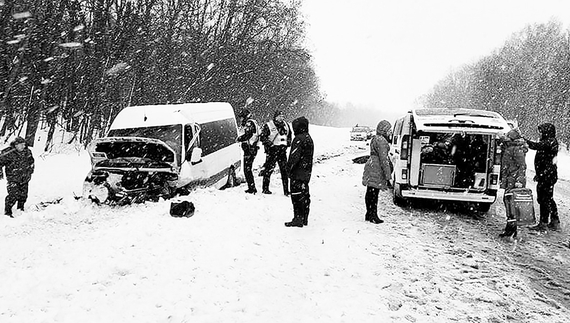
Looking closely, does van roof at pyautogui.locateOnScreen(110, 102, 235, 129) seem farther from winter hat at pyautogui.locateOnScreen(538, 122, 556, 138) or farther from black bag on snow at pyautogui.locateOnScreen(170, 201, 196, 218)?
winter hat at pyautogui.locateOnScreen(538, 122, 556, 138)

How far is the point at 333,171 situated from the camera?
51.5 ft

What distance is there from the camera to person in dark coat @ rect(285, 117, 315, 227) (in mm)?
7551

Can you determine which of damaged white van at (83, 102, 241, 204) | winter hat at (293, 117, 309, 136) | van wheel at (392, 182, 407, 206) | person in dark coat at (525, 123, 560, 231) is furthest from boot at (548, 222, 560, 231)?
damaged white van at (83, 102, 241, 204)

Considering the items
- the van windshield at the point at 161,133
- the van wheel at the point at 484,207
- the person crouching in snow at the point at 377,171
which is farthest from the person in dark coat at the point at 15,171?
the van wheel at the point at 484,207

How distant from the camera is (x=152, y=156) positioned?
9648mm

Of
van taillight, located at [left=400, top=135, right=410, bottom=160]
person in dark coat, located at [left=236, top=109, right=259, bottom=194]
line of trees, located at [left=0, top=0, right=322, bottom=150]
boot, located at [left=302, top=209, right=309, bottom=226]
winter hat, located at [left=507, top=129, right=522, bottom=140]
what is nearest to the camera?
boot, located at [left=302, top=209, right=309, bottom=226]

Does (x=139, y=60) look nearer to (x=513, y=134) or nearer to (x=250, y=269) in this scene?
(x=513, y=134)

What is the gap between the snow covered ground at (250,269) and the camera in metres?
4.65

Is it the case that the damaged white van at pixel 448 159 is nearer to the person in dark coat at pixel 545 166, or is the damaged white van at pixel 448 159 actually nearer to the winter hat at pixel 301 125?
the person in dark coat at pixel 545 166

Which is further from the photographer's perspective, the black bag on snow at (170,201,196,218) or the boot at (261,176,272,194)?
the boot at (261,176,272,194)

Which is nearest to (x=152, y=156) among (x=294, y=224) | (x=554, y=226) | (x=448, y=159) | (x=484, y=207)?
(x=294, y=224)

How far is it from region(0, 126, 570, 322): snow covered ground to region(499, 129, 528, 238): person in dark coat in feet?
1.25

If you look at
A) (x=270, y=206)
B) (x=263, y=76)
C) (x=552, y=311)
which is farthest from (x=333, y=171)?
(x=263, y=76)

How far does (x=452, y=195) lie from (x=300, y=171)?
143 inches
